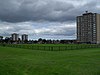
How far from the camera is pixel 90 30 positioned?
615 ft

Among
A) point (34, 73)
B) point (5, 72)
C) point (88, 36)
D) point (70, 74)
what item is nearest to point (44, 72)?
point (34, 73)

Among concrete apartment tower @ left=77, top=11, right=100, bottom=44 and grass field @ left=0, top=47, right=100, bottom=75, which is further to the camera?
concrete apartment tower @ left=77, top=11, right=100, bottom=44

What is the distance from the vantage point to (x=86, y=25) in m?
195

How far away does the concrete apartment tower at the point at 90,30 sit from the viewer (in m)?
180

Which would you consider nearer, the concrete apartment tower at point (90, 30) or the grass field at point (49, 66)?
the grass field at point (49, 66)

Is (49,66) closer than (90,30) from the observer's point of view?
Yes

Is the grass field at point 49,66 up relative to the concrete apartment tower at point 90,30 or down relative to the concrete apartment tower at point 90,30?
down

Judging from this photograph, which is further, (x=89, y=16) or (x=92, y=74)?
(x=89, y=16)

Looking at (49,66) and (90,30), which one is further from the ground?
(90,30)

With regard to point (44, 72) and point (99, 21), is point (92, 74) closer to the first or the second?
point (44, 72)

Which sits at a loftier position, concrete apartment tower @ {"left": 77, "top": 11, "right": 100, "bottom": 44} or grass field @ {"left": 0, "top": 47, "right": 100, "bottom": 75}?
concrete apartment tower @ {"left": 77, "top": 11, "right": 100, "bottom": 44}

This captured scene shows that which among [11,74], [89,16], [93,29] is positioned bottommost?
[11,74]

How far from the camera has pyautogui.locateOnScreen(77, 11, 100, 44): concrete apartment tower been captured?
180 meters

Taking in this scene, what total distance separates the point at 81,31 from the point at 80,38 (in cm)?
723
